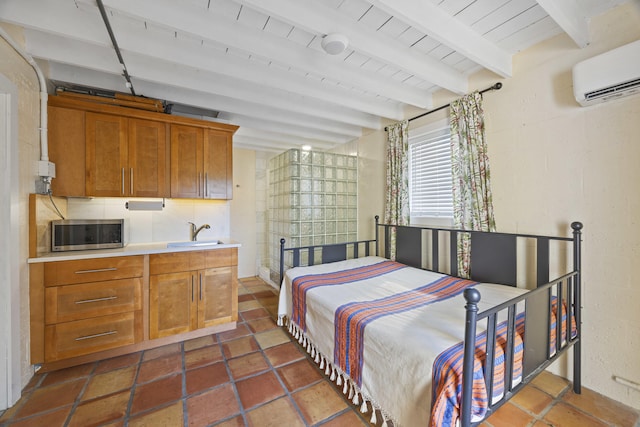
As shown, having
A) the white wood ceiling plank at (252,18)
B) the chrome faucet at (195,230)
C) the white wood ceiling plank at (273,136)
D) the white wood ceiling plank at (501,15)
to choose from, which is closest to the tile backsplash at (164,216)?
the chrome faucet at (195,230)

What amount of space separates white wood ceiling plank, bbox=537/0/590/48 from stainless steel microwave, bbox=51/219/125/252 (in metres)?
3.43

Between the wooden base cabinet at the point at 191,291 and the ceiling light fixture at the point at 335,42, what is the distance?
198 cm

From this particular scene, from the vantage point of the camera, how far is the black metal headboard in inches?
74.1

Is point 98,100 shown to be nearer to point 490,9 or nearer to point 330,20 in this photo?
point 330,20

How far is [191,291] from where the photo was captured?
92.4 inches

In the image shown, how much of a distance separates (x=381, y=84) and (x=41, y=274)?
3.16 m

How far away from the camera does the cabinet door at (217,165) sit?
2619 mm

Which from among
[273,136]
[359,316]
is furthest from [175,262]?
[273,136]

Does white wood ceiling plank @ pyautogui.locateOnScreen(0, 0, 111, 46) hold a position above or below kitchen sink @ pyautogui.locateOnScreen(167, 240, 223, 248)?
above

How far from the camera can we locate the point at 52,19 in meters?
1.46

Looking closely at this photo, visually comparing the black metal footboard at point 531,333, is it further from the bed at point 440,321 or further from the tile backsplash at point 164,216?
the tile backsplash at point 164,216

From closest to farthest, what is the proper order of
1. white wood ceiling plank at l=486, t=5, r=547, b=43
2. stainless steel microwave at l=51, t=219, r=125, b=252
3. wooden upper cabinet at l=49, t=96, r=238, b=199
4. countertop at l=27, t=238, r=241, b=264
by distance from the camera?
1. white wood ceiling plank at l=486, t=5, r=547, b=43
2. countertop at l=27, t=238, r=241, b=264
3. stainless steel microwave at l=51, t=219, r=125, b=252
4. wooden upper cabinet at l=49, t=96, r=238, b=199

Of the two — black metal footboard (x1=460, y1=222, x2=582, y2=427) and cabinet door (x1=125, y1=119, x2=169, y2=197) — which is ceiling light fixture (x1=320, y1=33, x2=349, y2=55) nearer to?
black metal footboard (x1=460, y1=222, x2=582, y2=427)

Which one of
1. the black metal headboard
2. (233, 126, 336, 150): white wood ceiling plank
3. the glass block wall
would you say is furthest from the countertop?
(233, 126, 336, 150): white wood ceiling plank
